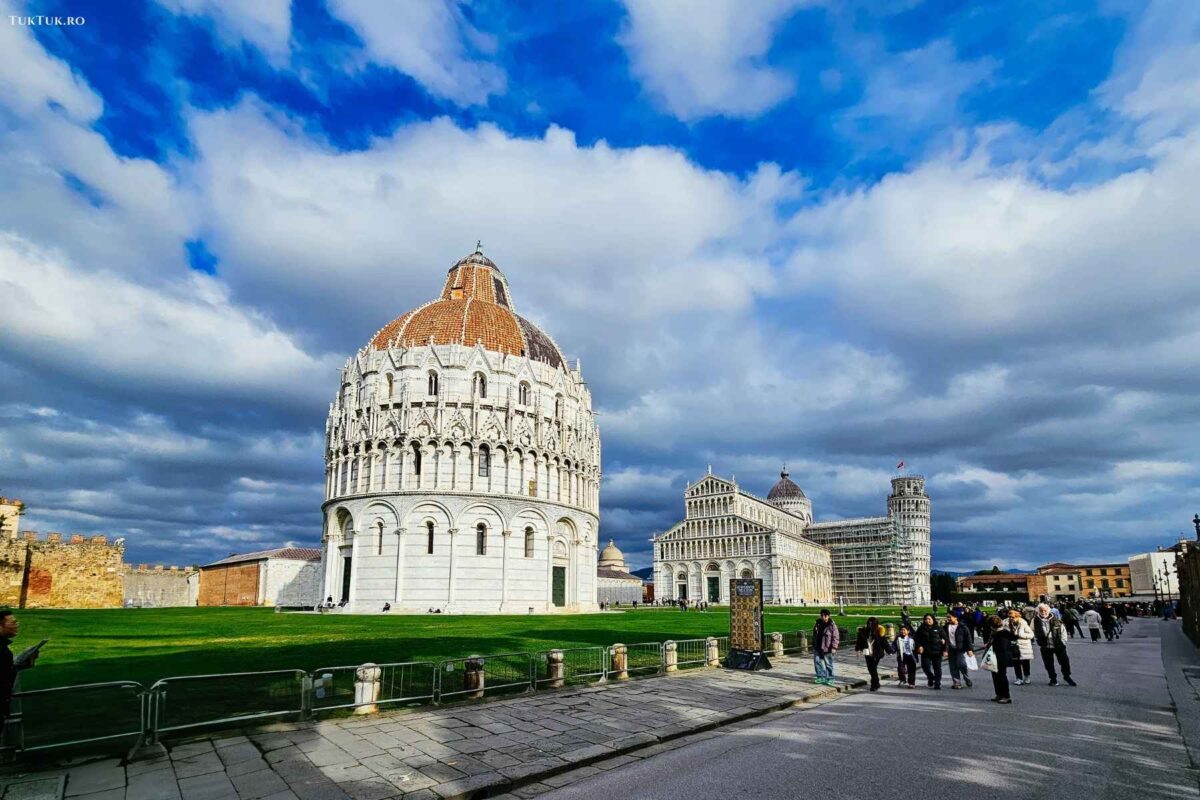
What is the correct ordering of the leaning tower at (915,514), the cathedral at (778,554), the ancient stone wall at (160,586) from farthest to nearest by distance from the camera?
the leaning tower at (915,514) → the cathedral at (778,554) → the ancient stone wall at (160,586)

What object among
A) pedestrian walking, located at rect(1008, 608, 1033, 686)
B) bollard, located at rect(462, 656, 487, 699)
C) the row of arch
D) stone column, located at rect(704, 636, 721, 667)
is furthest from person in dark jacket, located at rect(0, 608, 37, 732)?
the row of arch

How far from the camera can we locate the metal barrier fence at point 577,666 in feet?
49.2

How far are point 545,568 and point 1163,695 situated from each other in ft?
135

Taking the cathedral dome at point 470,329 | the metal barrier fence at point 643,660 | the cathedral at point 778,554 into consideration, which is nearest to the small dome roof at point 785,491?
the cathedral at point 778,554

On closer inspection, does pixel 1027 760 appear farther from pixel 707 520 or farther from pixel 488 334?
pixel 707 520

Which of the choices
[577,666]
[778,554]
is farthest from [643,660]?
[778,554]

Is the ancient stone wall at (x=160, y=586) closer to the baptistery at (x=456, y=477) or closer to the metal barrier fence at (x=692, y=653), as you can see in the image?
the baptistery at (x=456, y=477)

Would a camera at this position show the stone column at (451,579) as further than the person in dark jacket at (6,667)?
Yes

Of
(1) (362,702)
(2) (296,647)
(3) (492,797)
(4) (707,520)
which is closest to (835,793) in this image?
(3) (492,797)

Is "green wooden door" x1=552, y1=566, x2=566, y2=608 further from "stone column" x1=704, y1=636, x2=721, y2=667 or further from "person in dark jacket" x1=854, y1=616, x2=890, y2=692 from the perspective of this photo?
"person in dark jacket" x1=854, y1=616, x2=890, y2=692

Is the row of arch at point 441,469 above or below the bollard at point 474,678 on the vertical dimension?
above

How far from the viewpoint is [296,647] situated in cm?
2177

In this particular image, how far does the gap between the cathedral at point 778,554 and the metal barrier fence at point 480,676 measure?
88.2 meters

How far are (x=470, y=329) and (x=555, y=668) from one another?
4346 centimetres
